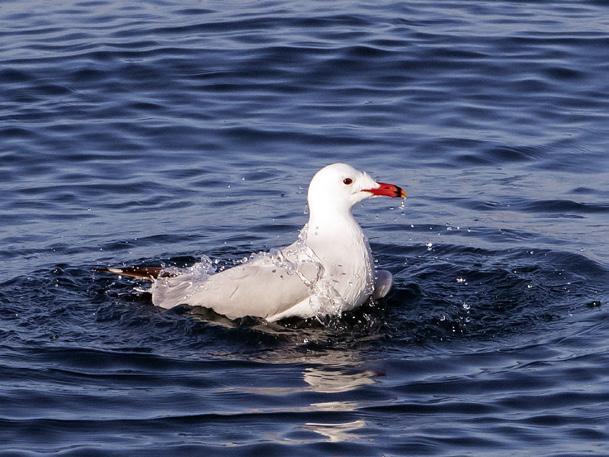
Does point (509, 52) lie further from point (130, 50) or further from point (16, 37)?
point (16, 37)

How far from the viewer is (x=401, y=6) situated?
15617 millimetres

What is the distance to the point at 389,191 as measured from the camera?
338 inches

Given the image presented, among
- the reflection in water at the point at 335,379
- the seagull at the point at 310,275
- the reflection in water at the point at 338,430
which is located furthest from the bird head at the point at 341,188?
the reflection in water at the point at 338,430

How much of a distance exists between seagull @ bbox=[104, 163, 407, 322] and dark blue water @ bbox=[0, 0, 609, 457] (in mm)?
113

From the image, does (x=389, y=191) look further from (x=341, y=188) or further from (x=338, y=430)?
(x=338, y=430)

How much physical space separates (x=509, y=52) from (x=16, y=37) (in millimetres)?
5017

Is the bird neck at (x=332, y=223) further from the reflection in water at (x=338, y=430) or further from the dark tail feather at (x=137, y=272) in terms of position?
the reflection in water at (x=338, y=430)

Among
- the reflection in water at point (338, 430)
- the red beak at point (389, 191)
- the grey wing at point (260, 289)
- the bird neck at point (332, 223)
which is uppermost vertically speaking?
the red beak at point (389, 191)

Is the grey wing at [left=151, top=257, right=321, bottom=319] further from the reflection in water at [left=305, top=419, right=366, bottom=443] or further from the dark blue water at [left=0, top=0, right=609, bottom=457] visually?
the reflection in water at [left=305, top=419, right=366, bottom=443]

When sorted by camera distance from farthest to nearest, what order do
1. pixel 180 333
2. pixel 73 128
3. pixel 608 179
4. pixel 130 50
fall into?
pixel 130 50, pixel 73 128, pixel 608 179, pixel 180 333

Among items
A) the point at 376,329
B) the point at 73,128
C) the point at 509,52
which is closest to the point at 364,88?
the point at 509,52

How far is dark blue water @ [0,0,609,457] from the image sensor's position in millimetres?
6859

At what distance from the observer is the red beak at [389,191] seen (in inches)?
336

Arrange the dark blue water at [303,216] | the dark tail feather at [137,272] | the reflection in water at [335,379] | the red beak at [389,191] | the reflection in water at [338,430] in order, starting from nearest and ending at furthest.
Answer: the reflection in water at [338,430], the dark blue water at [303,216], the reflection in water at [335,379], the red beak at [389,191], the dark tail feather at [137,272]
